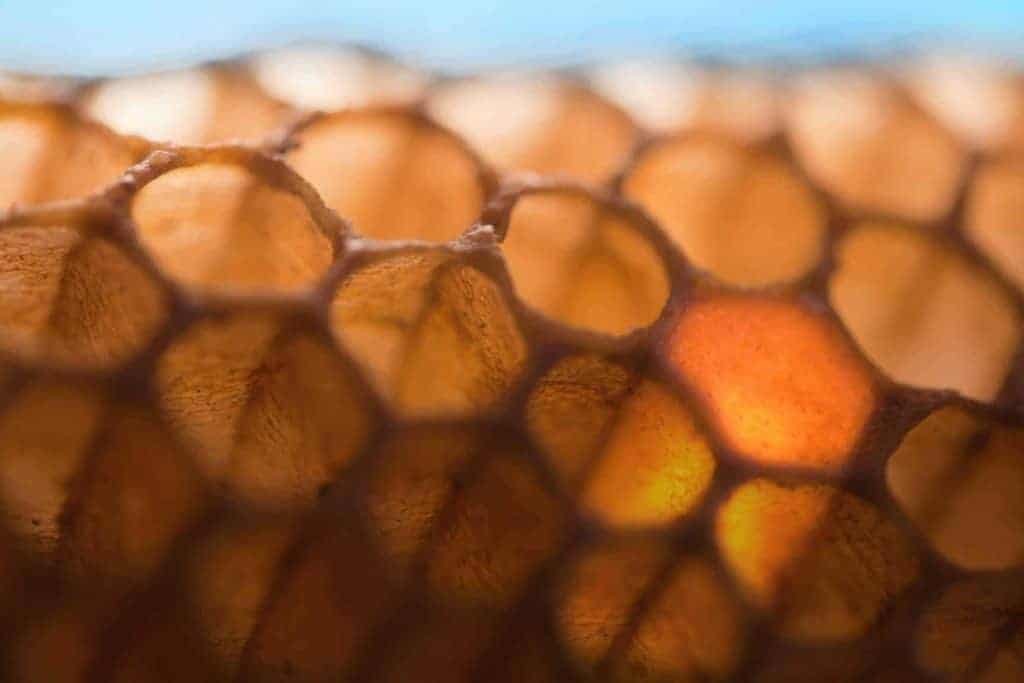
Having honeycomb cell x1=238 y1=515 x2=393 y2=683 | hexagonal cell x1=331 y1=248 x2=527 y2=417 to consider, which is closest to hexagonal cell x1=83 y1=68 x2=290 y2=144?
hexagonal cell x1=331 y1=248 x2=527 y2=417

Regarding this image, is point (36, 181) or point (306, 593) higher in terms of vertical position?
point (36, 181)

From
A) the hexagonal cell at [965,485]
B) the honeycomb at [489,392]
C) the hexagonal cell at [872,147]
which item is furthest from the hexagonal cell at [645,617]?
the hexagonal cell at [872,147]

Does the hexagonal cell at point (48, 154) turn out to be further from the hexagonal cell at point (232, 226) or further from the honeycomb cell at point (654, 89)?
the honeycomb cell at point (654, 89)

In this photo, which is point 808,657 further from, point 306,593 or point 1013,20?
point 1013,20

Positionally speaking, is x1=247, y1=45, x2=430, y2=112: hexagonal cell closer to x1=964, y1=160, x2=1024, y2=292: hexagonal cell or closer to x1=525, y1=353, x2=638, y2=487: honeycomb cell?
x1=525, y1=353, x2=638, y2=487: honeycomb cell

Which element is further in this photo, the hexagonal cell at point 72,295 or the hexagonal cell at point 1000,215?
the hexagonal cell at point 1000,215

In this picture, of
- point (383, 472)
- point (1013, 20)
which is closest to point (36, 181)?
point (383, 472)

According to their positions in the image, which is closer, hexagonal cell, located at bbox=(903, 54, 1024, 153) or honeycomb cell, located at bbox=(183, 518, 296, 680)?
honeycomb cell, located at bbox=(183, 518, 296, 680)
